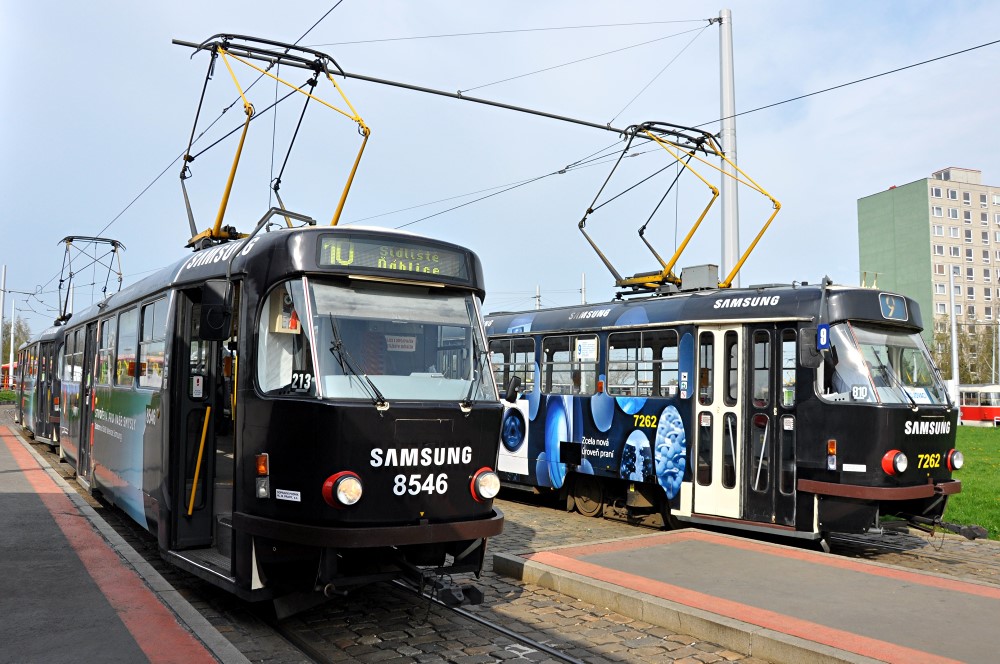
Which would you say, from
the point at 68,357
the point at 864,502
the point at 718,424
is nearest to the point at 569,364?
the point at 718,424

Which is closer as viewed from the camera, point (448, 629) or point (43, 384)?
point (448, 629)

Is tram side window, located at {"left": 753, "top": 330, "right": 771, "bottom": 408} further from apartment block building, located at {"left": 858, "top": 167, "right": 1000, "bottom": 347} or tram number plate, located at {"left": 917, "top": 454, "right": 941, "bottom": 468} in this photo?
apartment block building, located at {"left": 858, "top": 167, "right": 1000, "bottom": 347}

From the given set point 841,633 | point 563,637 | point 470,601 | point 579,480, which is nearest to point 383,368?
point 470,601

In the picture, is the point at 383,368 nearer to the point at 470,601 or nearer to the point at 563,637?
the point at 470,601

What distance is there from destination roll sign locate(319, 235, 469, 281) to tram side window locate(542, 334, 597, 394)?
5.90 m

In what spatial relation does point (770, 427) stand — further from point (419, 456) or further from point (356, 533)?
point (356, 533)

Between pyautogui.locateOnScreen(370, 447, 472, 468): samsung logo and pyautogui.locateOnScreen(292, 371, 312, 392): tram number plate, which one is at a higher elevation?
pyautogui.locateOnScreen(292, 371, 312, 392): tram number plate

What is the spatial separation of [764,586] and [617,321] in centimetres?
536

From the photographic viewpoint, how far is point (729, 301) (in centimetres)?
1070

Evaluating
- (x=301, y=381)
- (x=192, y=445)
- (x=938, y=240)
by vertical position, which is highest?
(x=938, y=240)

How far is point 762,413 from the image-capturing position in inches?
395

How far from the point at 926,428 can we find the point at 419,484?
20.9 feet

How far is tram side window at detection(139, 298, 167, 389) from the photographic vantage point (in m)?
8.19

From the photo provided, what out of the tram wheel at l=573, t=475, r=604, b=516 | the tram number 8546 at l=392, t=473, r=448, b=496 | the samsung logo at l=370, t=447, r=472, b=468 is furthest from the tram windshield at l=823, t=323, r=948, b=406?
the tram number 8546 at l=392, t=473, r=448, b=496
